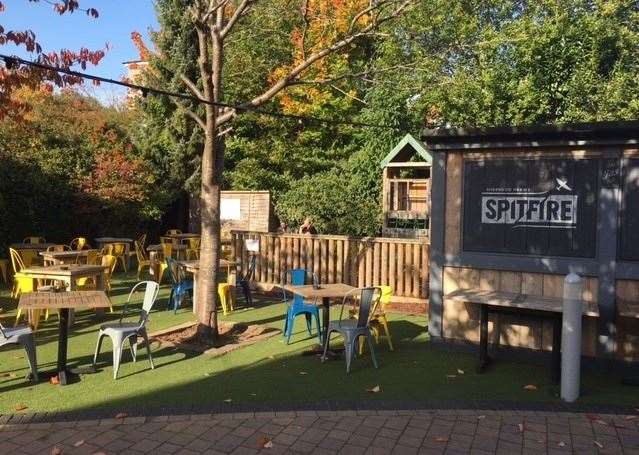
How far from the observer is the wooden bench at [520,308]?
19.6 ft

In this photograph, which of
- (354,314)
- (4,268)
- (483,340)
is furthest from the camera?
(4,268)

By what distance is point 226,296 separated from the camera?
9.90 metres

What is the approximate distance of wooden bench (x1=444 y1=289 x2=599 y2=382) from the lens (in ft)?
19.6

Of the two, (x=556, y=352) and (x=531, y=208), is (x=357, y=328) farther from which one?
(x=531, y=208)

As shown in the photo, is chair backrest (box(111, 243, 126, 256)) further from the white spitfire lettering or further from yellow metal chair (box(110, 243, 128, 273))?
the white spitfire lettering

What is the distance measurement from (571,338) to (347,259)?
603cm

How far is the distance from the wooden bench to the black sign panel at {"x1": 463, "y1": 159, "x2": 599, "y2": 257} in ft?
1.98

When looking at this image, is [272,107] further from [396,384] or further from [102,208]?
[396,384]

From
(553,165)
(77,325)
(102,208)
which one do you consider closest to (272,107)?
(102,208)

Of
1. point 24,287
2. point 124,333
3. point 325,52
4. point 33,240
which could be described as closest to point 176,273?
point 24,287

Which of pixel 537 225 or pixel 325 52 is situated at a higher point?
pixel 325 52

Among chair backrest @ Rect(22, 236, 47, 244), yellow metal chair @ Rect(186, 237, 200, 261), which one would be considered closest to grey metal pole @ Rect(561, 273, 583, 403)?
yellow metal chair @ Rect(186, 237, 200, 261)

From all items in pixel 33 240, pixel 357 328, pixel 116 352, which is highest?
pixel 33 240

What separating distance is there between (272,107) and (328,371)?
17.3m
